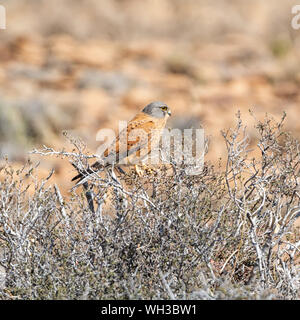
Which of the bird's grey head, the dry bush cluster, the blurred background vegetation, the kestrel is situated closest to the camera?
the dry bush cluster

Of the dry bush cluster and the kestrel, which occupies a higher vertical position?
the kestrel

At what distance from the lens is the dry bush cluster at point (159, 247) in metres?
3.44

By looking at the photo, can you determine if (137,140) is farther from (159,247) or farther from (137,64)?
(137,64)

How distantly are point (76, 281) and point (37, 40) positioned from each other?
20968 mm

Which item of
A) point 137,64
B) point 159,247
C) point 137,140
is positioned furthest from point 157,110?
point 137,64

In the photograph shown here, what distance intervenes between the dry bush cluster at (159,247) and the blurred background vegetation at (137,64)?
5847 millimetres

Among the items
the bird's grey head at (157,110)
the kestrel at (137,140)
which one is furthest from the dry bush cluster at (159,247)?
the bird's grey head at (157,110)

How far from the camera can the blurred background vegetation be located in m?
14.0

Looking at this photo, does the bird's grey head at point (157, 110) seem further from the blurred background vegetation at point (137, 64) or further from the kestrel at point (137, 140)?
the blurred background vegetation at point (137, 64)

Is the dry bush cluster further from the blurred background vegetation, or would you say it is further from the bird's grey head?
the blurred background vegetation

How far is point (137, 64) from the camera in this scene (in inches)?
823

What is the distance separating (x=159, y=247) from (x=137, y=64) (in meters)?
17.7

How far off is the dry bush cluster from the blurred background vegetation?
5.85 metres

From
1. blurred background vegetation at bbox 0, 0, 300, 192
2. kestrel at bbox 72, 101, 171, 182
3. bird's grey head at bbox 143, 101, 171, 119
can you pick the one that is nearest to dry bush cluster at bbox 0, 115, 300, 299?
kestrel at bbox 72, 101, 171, 182
